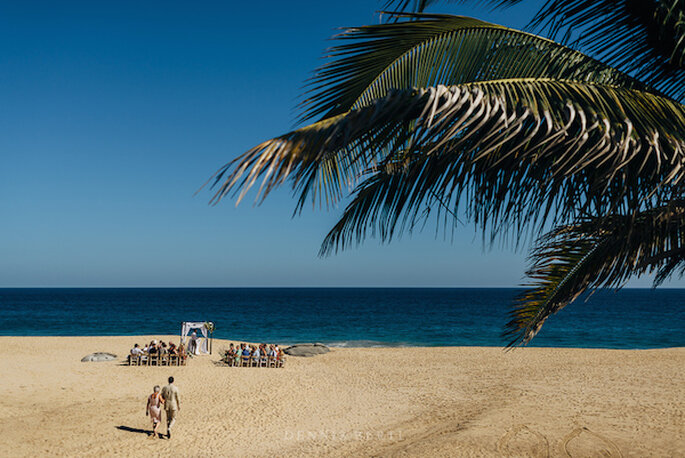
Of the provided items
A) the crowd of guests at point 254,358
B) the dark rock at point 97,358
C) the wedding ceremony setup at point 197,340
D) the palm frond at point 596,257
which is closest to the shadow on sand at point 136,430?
the crowd of guests at point 254,358

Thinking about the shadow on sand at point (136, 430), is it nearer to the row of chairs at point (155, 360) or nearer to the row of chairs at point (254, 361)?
the row of chairs at point (155, 360)

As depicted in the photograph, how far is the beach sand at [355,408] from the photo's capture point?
9781 millimetres

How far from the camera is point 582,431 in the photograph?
1033 centimetres

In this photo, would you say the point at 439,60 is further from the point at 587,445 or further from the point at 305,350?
the point at 305,350

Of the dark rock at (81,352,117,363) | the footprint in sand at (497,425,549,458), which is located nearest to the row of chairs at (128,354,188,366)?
the dark rock at (81,352,117,363)

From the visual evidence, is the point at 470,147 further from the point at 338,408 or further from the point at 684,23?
the point at 338,408

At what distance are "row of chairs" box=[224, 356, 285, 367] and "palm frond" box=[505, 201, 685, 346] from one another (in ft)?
55.3

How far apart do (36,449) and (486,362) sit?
18342 millimetres

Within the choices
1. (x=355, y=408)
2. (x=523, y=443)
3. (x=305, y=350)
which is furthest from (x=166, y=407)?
(x=305, y=350)

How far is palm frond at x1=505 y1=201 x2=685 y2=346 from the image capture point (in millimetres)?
2994

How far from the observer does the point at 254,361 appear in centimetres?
2012

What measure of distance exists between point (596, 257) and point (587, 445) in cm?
731

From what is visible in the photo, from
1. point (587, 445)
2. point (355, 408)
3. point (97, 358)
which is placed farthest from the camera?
point (97, 358)

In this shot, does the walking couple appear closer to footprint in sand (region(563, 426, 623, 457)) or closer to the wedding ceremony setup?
footprint in sand (region(563, 426, 623, 457))
